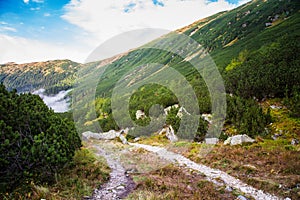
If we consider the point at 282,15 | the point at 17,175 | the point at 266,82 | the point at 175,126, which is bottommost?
the point at 175,126

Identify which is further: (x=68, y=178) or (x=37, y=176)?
(x=68, y=178)

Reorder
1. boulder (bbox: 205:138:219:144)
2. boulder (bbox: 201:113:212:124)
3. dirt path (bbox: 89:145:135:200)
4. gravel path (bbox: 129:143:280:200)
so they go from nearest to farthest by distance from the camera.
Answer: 1. dirt path (bbox: 89:145:135:200)
2. gravel path (bbox: 129:143:280:200)
3. boulder (bbox: 205:138:219:144)
4. boulder (bbox: 201:113:212:124)

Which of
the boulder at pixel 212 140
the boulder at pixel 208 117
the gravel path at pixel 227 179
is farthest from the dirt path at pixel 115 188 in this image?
the boulder at pixel 208 117

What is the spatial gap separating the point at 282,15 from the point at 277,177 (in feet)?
338

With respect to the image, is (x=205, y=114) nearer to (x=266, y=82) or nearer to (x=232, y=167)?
(x=266, y=82)

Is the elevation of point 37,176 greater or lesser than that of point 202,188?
greater

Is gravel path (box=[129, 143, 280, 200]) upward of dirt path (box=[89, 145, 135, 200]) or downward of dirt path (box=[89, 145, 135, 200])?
downward

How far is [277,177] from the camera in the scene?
39.2 ft

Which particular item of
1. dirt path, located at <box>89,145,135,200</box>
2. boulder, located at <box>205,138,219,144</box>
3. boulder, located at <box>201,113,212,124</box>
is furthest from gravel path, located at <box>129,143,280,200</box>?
boulder, located at <box>201,113,212,124</box>

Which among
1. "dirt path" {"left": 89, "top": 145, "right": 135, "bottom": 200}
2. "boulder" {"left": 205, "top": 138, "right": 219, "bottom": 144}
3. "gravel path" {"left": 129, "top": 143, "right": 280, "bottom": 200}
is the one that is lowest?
"boulder" {"left": 205, "top": 138, "right": 219, "bottom": 144}

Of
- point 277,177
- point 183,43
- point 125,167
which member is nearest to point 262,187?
point 277,177

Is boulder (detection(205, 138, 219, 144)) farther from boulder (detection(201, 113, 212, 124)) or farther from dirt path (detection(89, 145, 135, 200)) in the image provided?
dirt path (detection(89, 145, 135, 200))

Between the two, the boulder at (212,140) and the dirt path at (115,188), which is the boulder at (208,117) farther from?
the dirt path at (115,188)

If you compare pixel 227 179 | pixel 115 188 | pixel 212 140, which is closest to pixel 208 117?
pixel 212 140
